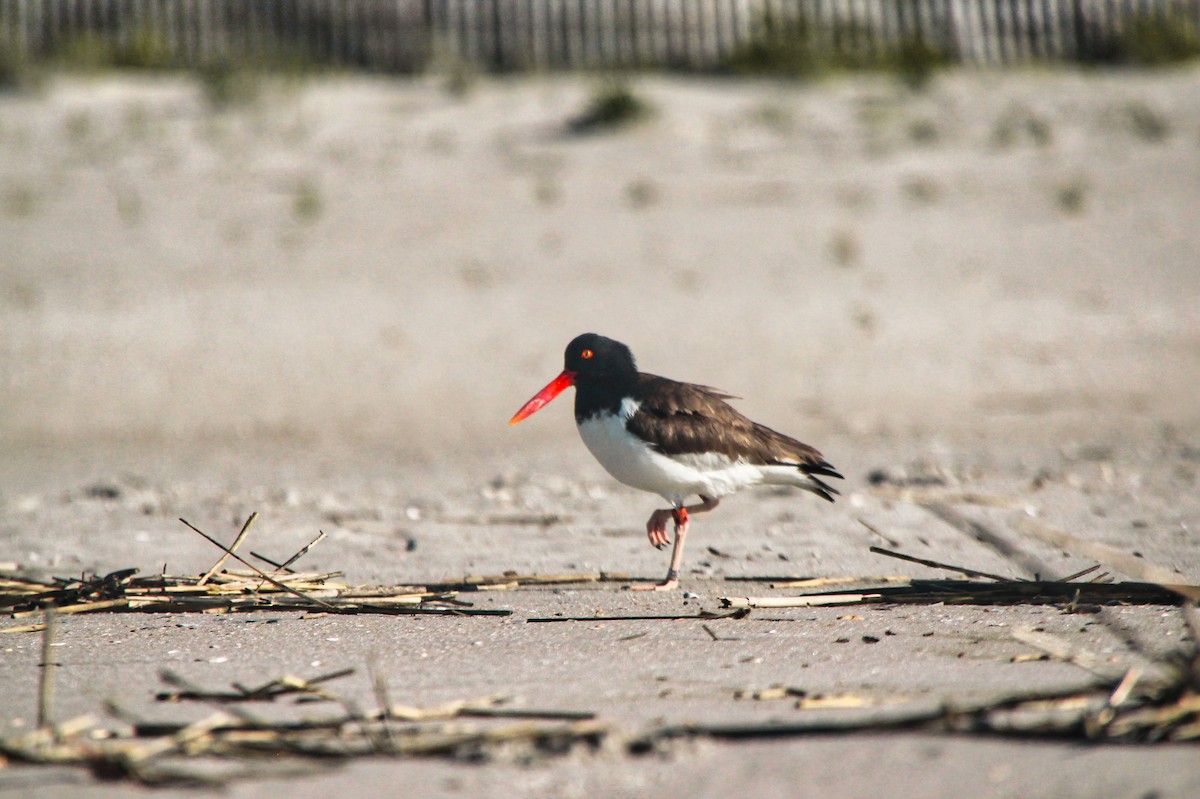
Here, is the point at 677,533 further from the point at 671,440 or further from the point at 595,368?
the point at 595,368

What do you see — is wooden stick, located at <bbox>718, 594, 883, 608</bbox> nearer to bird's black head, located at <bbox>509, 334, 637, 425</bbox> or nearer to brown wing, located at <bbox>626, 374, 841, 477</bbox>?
brown wing, located at <bbox>626, 374, 841, 477</bbox>

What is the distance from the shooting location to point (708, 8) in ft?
47.6

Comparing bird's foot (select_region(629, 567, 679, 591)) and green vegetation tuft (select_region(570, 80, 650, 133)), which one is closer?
bird's foot (select_region(629, 567, 679, 591))

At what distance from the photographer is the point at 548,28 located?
14359mm

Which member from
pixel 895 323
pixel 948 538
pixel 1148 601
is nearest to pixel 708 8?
pixel 895 323

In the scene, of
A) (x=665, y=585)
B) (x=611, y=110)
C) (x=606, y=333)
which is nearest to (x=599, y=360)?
(x=665, y=585)

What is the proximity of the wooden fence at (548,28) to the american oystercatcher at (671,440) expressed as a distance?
992 centimetres

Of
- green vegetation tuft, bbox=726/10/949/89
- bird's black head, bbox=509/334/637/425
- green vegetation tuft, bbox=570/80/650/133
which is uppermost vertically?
green vegetation tuft, bbox=726/10/949/89

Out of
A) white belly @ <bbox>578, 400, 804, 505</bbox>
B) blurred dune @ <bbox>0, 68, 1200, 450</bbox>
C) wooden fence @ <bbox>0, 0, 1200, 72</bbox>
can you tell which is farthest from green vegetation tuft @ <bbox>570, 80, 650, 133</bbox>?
white belly @ <bbox>578, 400, 804, 505</bbox>

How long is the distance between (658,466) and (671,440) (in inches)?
5.1

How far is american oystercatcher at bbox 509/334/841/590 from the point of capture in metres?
4.92

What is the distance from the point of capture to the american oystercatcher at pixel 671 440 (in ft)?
16.1

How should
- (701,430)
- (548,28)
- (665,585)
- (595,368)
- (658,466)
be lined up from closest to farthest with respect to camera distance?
1. (665,585)
2. (658,466)
3. (701,430)
4. (595,368)
5. (548,28)

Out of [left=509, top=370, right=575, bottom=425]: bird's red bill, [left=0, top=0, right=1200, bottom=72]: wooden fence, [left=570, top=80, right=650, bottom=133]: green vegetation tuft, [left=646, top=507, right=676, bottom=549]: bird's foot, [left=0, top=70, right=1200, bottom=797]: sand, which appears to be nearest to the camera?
[left=0, top=70, right=1200, bottom=797]: sand
